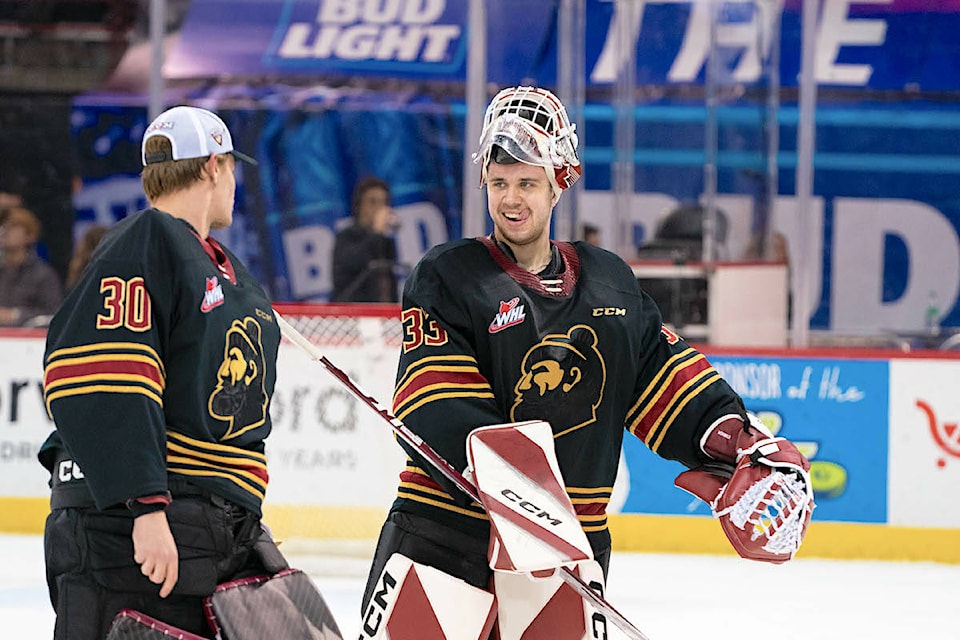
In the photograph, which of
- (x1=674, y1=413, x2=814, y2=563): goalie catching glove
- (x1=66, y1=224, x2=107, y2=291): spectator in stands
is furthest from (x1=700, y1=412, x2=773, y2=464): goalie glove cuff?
(x1=66, y1=224, x2=107, y2=291): spectator in stands

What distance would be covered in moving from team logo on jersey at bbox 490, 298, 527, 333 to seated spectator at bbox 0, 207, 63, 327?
4809mm

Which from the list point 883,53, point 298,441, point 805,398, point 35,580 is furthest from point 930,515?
point 883,53

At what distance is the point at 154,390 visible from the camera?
Result: 2.01 metres

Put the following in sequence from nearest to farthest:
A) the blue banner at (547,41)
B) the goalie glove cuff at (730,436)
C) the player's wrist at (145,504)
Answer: the player's wrist at (145,504) → the goalie glove cuff at (730,436) → the blue banner at (547,41)

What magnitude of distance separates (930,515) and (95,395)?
164 inches

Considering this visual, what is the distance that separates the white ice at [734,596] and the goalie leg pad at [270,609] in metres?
2.07

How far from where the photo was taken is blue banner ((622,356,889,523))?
5633 mm

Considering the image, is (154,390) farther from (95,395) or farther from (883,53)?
(883,53)

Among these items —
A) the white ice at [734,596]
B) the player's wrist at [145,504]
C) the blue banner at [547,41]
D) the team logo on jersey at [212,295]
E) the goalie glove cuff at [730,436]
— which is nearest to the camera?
the player's wrist at [145,504]

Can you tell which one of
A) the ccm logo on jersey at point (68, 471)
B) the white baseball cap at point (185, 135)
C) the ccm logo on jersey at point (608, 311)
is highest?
the white baseball cap at point (185, 135)

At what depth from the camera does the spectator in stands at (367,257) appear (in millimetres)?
7082

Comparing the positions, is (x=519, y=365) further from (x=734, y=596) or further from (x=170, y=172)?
(x=734, y=596)

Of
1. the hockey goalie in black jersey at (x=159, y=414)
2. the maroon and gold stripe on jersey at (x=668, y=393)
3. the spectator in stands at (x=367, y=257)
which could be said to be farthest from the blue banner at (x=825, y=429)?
the hockey goalie in black jersey at (x=159, y=414)

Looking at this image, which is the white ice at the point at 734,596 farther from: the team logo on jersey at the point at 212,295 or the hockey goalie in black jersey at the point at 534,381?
the team logo on jersey at the point at 212,295
